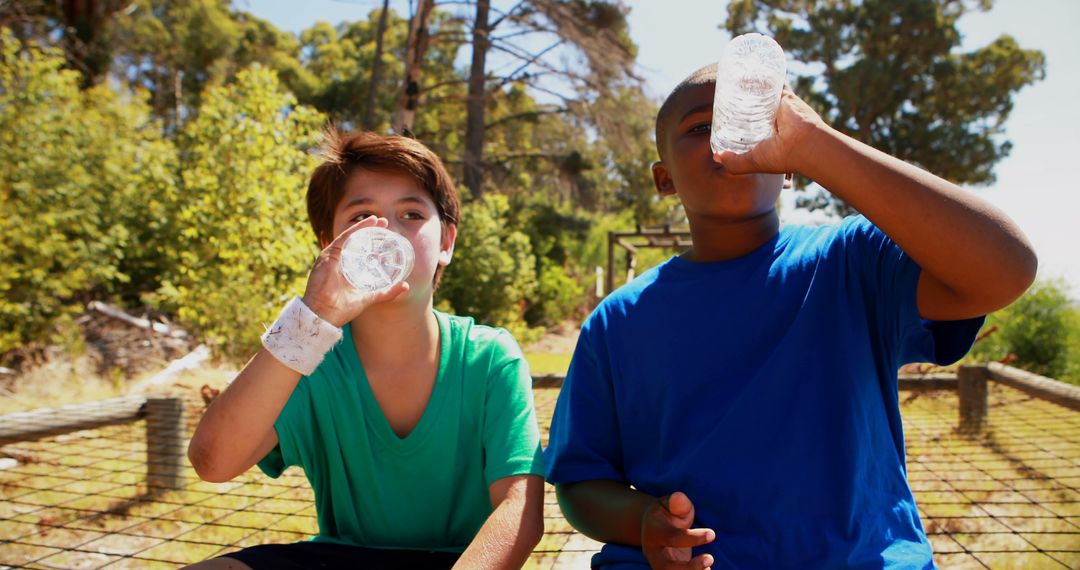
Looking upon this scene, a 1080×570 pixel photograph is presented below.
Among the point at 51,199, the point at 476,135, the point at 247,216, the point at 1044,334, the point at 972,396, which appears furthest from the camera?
the point at 476,135

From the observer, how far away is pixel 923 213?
40.4 inches

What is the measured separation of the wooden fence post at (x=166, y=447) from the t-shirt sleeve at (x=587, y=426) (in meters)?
2.60

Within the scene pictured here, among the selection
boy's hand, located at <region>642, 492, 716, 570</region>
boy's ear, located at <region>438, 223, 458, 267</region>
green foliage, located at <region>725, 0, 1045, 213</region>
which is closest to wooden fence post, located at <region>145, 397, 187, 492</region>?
boy's ear, located at <region>438, 223, 458, 267</region>

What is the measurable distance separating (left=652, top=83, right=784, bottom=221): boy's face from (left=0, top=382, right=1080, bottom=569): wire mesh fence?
1268 mm

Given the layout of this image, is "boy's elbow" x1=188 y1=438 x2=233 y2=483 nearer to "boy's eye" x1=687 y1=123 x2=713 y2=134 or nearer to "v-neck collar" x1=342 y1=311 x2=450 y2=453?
"v-neck collar" x1=342 y1=311 x2=450 y2=453

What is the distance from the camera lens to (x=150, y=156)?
29.2 ft

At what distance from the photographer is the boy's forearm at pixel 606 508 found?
1274mm

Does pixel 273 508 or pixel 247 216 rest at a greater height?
pixel 247 216

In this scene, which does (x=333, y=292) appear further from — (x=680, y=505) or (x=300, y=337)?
(x=680, y=505)

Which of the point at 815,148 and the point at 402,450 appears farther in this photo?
the point at 402,450

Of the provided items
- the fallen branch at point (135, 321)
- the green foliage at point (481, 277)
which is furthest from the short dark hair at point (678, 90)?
the green foliage at point (481, 277)

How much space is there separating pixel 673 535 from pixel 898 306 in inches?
20.5

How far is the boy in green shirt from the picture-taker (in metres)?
1.45

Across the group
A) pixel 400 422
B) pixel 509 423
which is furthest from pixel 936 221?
pixel 400 422
